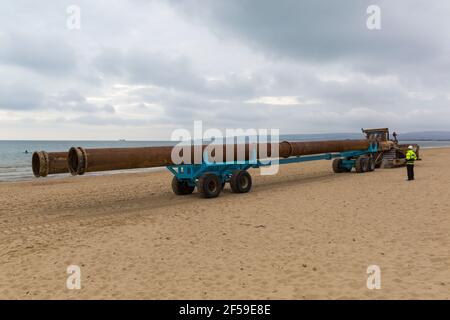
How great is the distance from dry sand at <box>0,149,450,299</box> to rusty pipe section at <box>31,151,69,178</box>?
1483mm

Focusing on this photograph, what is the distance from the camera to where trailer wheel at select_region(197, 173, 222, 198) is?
13516 mm

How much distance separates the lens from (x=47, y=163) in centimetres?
1095

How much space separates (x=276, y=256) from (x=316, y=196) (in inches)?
275

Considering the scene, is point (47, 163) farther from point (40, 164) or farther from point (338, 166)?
point (338, 166)

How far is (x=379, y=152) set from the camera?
22.9 m

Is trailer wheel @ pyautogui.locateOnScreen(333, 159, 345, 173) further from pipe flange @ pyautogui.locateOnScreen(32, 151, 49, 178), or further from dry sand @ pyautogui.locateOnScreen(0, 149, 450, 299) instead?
pipe flange @ pyautogui.locateOnScreen(32, 151, 49, 178)

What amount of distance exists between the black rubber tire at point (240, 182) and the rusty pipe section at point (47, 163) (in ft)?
20.3

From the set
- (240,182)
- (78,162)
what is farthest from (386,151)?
(78,162)

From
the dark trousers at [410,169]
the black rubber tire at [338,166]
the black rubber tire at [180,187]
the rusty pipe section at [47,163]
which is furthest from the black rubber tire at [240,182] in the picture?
the black rubber tire at [338,166]

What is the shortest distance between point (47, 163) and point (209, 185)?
18.5 ft

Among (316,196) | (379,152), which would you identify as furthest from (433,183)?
(379,152)

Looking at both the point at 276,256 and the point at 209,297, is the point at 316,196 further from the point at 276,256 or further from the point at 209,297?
the point at 209,297

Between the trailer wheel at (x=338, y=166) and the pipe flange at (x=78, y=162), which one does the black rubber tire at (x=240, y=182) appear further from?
the trailer wheel at (x=338, y=166)

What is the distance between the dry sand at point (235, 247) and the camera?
5.60 m
